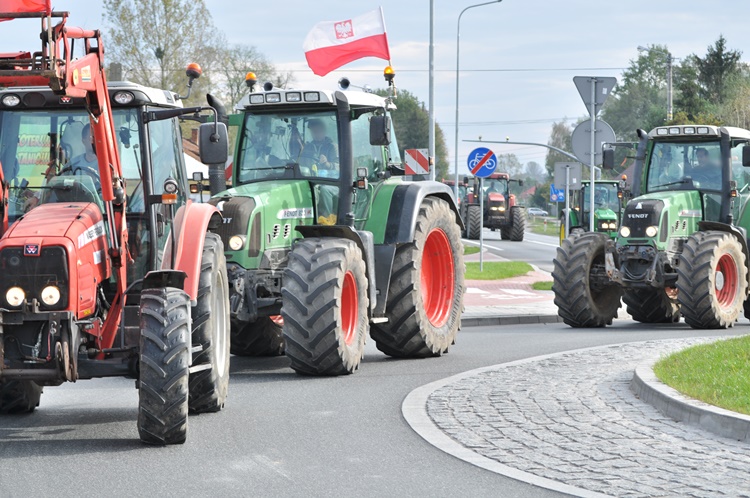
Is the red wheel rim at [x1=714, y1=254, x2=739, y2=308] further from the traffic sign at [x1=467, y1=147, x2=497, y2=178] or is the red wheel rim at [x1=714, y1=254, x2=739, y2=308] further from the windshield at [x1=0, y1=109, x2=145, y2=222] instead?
the traffic sign at [x1=467, y1=147, x2=497, y2=178]

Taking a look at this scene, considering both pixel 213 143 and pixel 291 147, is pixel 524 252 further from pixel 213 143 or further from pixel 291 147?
pixel 213 143

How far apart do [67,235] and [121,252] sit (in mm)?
695

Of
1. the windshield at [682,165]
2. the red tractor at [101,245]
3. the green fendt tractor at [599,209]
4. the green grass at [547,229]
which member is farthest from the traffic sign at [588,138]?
the green grass at [547,229]

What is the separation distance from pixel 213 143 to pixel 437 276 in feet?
20.6

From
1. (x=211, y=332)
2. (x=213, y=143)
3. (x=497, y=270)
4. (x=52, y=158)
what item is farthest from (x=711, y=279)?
(x=497, y=270)

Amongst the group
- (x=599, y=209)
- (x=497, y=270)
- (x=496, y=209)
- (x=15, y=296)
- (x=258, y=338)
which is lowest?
(x=497, y=270)

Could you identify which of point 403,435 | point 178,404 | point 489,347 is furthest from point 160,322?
point 489,347

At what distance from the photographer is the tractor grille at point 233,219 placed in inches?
519

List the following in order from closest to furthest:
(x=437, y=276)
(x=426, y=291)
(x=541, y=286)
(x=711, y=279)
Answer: (x=426, y=291) < (x=437, y=276) < (x=711, y=279) < (x=541, y=286)

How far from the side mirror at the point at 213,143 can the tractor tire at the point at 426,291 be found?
14.9 feet

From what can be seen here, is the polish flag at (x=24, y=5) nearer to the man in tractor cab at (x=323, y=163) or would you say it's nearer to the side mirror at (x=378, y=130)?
the side mirror at (x=378, y=130)

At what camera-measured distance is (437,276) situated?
1599 cm

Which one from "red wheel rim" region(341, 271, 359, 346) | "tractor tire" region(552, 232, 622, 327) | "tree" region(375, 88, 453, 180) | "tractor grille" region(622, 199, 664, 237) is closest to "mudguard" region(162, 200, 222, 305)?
"red wheel rim" region(341, 271, 359, 346)

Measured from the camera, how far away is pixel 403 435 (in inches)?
379
